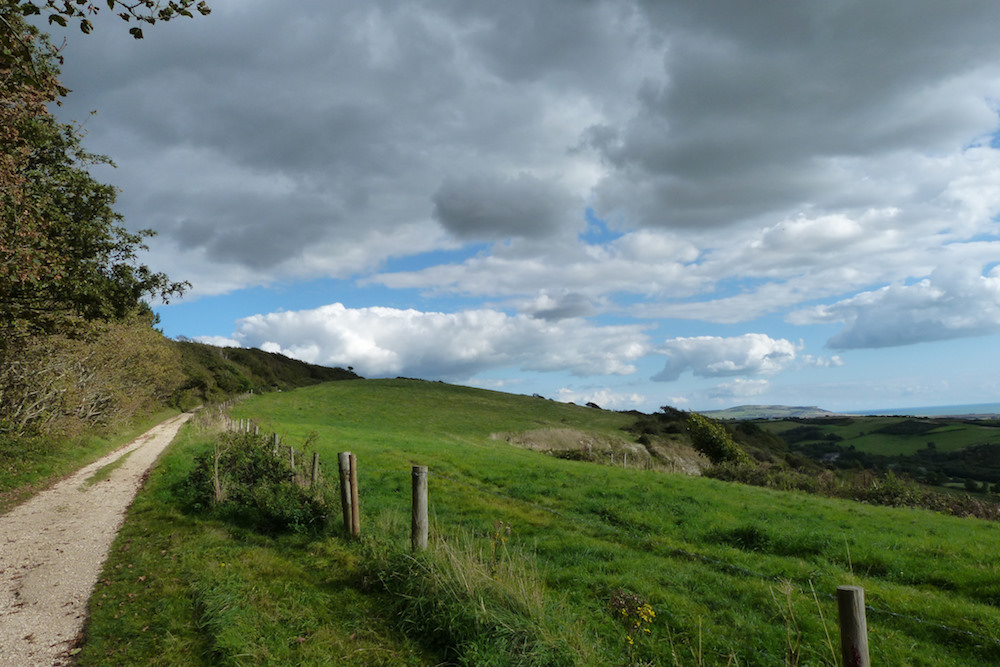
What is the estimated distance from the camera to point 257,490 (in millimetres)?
13438

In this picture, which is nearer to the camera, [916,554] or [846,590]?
[846,590]

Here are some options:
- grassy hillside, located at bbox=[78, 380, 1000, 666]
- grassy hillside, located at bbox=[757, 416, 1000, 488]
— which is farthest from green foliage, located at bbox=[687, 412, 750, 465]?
grassy hillside, located at bbox=[757, 416, 1000, 488]

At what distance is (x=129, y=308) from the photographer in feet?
64.6

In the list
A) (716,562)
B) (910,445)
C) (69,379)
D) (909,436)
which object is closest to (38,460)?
(69,379)

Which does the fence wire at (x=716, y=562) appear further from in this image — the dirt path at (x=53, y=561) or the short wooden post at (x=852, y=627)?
the dirt path at (x=53, y=561)

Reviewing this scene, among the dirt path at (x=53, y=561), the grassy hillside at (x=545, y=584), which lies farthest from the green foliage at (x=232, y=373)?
the grassy hillside at (x=545, y=584)

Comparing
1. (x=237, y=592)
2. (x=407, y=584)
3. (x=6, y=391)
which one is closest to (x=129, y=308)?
(x=6, y=391)

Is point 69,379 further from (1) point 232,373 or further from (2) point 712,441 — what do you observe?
(1) point 232,373

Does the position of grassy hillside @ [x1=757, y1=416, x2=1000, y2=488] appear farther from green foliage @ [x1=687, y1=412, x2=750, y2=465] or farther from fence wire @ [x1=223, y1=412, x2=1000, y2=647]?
fence wire @ [x1=223, y1=412, x2=1000, y2=647]

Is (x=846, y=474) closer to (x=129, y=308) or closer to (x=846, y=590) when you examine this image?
(x=846, y=590)

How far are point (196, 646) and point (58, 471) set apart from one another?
2217 centimetres

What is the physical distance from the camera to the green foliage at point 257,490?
12641 mm

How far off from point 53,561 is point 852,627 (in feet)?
47.2

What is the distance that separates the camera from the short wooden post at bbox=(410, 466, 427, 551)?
31.2 feet
